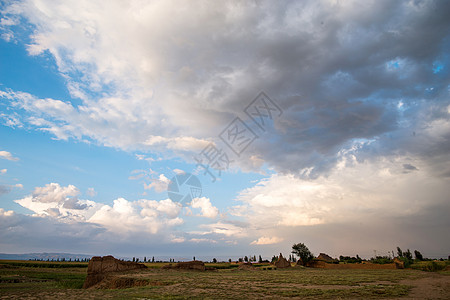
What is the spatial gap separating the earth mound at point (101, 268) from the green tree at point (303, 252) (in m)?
57.0

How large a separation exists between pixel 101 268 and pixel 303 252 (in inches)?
2473

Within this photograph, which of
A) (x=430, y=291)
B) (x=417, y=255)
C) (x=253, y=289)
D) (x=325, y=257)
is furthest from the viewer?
(x=325, y=257)

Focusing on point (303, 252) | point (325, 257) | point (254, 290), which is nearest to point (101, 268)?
point (254, 290)

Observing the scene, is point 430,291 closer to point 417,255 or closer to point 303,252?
point 303,252

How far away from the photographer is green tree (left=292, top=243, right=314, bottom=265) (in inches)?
3098

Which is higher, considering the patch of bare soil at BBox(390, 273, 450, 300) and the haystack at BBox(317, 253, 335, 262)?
the patch of bare soil at BBox(390, 273, 450, 300)

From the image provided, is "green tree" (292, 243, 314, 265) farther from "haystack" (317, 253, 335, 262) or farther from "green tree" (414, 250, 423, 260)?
"green tree" (414, 250, 423, 260)

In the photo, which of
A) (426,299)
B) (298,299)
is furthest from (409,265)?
(298,299)

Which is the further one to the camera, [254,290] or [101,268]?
[101,268]

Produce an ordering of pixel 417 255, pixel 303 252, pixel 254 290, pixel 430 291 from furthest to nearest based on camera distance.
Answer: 1. pixel 417 255
2. pixel 303 252
3. pixel 254 290
4. pixel 430 291

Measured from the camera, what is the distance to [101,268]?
34.5 m

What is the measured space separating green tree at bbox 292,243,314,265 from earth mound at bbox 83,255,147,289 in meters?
57.0

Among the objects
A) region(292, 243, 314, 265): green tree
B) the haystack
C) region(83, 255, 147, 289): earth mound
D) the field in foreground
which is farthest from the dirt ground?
the haystack

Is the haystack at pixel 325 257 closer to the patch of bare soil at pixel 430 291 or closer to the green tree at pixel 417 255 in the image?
the green tree at pixel 417 255
